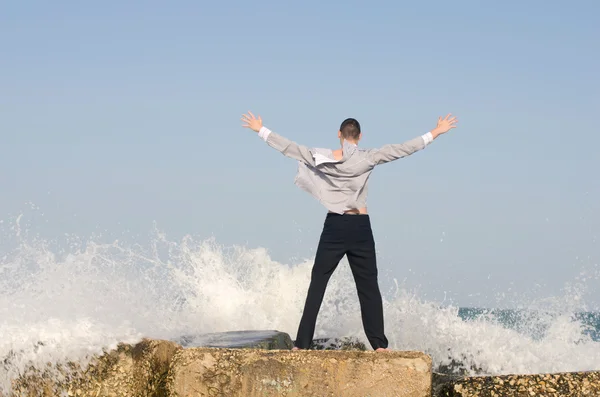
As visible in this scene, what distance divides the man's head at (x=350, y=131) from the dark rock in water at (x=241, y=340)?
1.90m

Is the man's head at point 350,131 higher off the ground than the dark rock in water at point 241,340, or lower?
higher

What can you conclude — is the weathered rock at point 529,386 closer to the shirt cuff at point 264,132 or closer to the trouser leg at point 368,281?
the trouser leg at point 368,281

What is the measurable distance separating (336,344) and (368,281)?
3.23 metres

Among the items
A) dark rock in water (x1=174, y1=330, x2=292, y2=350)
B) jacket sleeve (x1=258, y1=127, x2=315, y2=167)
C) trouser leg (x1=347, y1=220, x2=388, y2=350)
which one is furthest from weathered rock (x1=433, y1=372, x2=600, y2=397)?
jacket sleeve (x1=258, y1=127, x2=315, y2=167)

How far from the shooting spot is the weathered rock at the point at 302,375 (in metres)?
4.30

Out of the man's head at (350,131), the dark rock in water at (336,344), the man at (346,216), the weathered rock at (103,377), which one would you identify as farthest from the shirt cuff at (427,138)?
the dark rock in water at (336,344)

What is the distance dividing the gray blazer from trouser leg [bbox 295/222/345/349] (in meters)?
0.21

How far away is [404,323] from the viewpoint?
899cm

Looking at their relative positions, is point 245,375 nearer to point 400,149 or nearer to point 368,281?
point 368,281

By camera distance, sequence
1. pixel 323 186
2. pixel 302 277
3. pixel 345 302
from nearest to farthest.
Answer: pixel 323 186, pixel 345 302, pixel 302 277

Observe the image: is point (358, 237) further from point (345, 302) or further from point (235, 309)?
point (235, 309)

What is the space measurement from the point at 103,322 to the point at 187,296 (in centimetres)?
554

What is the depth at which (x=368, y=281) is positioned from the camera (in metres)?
5.42

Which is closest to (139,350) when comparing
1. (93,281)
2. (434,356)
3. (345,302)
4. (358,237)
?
(358,237)
